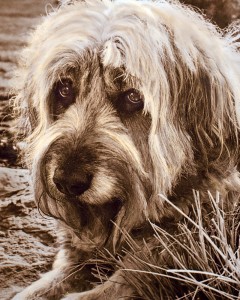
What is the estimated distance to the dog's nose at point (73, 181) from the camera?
4.83ft

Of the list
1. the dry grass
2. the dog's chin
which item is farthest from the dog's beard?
the dry grass

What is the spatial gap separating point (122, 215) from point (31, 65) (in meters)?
0.46

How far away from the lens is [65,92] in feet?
5.47

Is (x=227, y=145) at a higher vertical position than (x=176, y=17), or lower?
lower

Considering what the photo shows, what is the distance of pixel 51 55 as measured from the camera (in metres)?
1.61

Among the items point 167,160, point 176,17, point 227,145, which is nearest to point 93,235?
point 167,160

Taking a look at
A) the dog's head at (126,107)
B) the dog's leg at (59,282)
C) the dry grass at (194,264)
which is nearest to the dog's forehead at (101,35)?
the dog's head at (126,107)

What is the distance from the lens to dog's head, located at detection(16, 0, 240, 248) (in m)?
1.55

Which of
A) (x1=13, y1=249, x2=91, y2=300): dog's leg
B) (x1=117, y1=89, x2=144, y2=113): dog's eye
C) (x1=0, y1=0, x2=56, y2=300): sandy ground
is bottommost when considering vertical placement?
(x1=13, y1=249, x2=91, y2=300): dog's leg

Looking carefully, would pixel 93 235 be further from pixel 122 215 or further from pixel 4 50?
pixel 4 50

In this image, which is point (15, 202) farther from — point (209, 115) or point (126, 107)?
point (209, 115)

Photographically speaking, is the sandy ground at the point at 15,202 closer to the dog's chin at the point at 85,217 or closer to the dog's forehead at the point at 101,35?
the dog's chin at the point at 85,217

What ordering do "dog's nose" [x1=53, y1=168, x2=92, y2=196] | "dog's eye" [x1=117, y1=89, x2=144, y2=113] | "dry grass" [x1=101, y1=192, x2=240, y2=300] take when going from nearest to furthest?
"dry grass" [x1=101, y1=192, x2=240, y2=300] → "dog's nose" [x1=53, y1=168, x2=92, y2=196] → "dog's eye" [x1=117, y1=89, x2=144, y2=113]

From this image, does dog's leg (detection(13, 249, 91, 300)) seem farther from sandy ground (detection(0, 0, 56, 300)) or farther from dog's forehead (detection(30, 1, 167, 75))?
dog's forehead (detection(30, 1, 167, 75))
